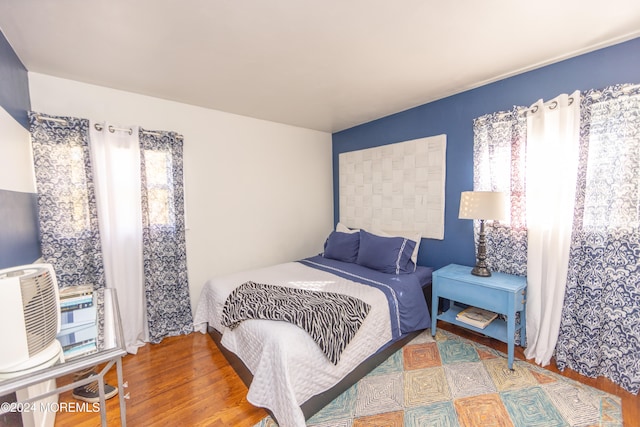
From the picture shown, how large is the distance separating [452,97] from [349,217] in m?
1.94

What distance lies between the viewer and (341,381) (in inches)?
72.9

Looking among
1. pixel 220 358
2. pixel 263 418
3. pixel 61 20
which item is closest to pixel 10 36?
pixel 61 20

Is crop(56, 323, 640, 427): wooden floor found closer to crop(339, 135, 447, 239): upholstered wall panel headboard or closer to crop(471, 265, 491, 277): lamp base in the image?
crop(471, 265, 491, 277): lamp base

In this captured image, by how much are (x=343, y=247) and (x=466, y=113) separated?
189 cm

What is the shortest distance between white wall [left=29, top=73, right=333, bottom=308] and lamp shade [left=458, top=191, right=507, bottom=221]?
7.13 ft

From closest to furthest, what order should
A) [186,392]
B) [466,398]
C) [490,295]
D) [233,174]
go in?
[466,398] < [186,392] < [490,295] < [233,174]

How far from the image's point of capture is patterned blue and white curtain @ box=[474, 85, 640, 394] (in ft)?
5.83

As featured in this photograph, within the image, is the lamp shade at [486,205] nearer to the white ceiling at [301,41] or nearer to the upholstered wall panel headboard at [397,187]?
the upholstered wall panel headboard at [397,187]

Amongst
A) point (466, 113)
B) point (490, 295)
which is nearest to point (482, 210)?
point (490, 295)

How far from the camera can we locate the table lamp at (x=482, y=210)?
2180 mm

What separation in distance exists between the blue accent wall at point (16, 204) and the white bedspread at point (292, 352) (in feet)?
4.26

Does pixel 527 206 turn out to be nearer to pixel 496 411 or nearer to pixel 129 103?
pixel 496 411

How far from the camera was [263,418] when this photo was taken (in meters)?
1.70

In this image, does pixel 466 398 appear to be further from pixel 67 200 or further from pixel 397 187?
pixel 67 200
